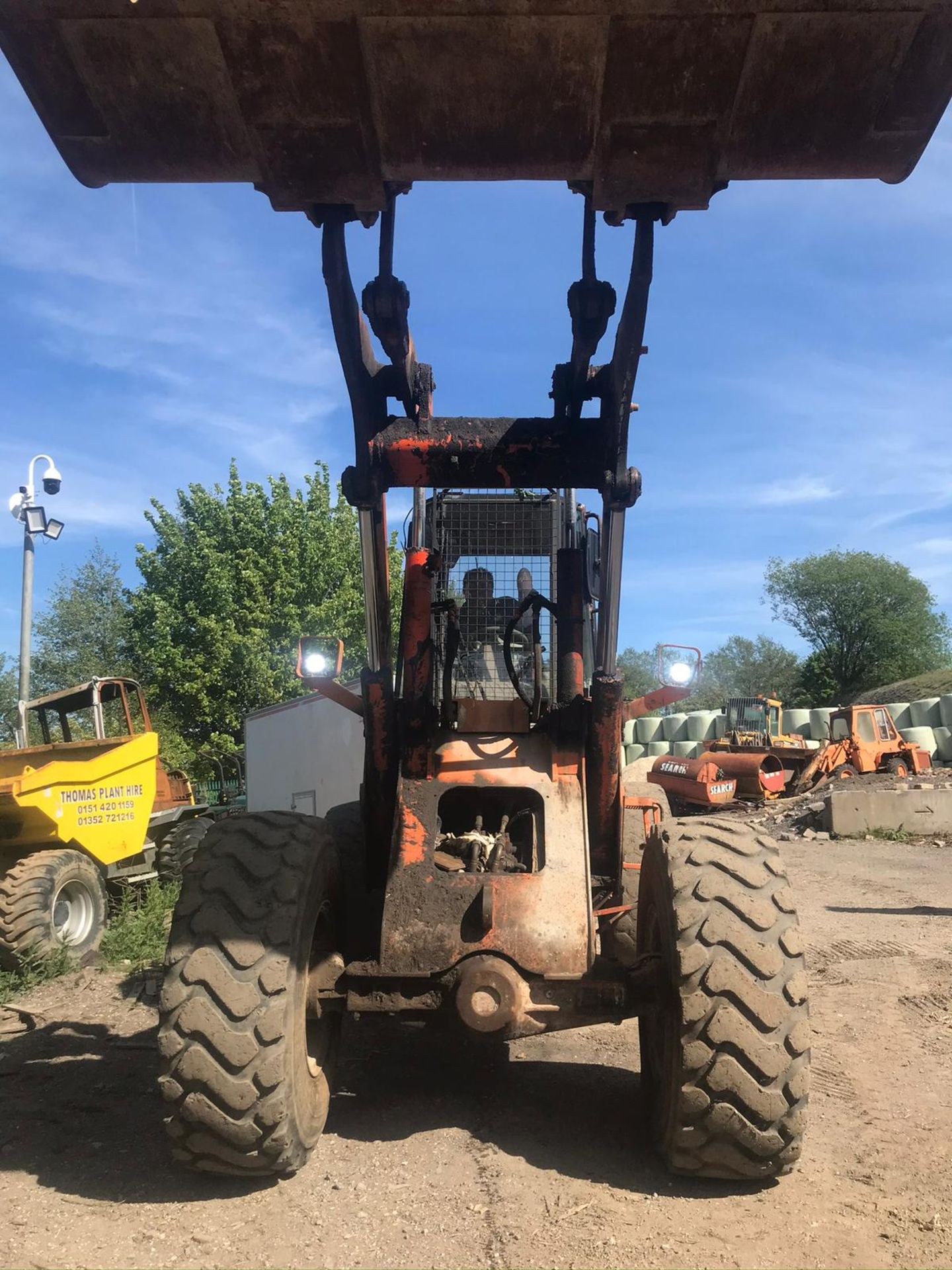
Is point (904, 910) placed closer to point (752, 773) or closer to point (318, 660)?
point (318, 660)

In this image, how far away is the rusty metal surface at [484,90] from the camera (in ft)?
9.75

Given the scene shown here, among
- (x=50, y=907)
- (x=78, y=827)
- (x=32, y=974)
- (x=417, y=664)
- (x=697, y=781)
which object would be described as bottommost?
(x=32, y=974)

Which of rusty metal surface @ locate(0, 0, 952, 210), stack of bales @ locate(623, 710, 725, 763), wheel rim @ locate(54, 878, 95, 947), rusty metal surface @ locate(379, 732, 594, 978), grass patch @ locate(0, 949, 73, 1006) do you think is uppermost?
rusty metal surface @ locate(0, 0, 952, 210)

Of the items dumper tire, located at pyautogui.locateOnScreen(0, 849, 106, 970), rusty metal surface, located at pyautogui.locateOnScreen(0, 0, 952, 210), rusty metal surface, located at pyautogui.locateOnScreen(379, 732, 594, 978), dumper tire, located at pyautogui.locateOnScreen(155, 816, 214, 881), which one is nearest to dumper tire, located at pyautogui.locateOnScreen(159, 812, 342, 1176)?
rusty metal surface, located at pyautogui.locateOnScreen(379, 732, 594, 978)

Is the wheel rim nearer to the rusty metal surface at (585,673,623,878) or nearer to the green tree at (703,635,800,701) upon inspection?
the rusty metal surface at (585,673,623,878)

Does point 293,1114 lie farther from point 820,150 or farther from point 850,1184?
point 820,150

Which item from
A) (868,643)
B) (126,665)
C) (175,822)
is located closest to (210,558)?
(126,665)

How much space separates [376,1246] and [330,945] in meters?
1.30

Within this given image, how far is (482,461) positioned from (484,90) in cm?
138

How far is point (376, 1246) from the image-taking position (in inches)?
125

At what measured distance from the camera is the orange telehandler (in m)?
3.05

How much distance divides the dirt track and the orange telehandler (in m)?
0.20

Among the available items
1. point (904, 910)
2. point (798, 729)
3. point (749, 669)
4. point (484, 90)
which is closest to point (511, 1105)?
point (484, 90)

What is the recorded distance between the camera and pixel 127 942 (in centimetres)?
879
